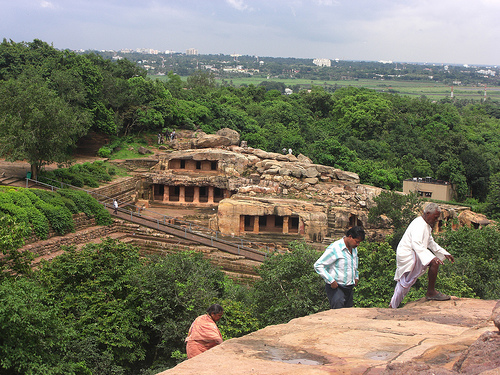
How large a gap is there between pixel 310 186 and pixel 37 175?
A: 1446 centimetres

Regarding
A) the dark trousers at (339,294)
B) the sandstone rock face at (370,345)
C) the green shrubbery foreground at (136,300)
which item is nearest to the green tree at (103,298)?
the green shrubbery foreground at (136,300)

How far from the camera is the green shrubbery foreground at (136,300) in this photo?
35.4 feet

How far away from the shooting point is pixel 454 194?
41.8 meters

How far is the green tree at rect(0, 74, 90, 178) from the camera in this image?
76.1 ft

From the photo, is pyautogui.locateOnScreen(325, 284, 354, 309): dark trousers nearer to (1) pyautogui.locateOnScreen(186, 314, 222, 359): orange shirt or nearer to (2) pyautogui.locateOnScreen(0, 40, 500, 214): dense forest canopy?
(1) pyautogui.locateOnScreen(186, 314, 222, 359): orange shirt

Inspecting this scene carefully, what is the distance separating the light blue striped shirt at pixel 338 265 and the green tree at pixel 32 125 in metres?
18.9

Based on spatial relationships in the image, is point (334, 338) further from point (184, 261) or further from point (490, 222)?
point (490, 222)

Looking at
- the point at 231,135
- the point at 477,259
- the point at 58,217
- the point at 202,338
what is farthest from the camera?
the point at 231,135

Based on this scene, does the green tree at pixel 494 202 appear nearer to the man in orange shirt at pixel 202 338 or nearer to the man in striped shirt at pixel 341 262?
the man in striped shirt at pixel 341 262

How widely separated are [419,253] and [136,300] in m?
8.67

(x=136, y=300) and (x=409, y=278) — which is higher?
(x=409, y=278)

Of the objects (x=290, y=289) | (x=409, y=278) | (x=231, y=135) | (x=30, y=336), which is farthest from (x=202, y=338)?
(x=231, y=135)

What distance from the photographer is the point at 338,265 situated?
8.22 metres

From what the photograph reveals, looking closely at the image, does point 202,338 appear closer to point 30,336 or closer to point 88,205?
point 30,336
